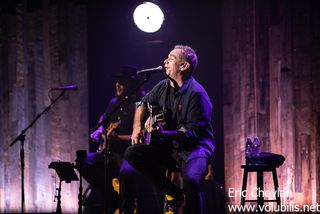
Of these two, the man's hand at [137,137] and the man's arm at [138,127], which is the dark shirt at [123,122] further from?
the man's hand at [137,137]

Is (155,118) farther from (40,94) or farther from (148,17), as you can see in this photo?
(40,94)

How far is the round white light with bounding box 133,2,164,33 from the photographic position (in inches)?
296

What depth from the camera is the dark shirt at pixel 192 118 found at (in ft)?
17.2

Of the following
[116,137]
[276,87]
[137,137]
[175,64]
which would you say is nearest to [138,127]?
[137,137]

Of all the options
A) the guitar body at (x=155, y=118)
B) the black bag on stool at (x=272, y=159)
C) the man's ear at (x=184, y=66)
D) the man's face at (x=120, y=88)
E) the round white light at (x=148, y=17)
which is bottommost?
the black bag on stool at (x=272, y=159)

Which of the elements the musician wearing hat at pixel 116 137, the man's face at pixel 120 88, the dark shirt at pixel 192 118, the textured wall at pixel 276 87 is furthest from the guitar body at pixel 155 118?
the textured wall at pixel 276 87

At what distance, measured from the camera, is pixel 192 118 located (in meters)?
5.30

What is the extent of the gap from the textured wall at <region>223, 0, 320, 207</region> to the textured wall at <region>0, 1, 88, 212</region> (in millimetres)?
2156

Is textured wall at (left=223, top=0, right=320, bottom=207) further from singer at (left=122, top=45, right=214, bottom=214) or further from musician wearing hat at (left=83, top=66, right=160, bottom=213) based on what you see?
singer at (left=122, top=45, right=214, bottom=214)

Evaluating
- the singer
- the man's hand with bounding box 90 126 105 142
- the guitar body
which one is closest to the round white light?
the man's hand with bounding box 90 126 105 142

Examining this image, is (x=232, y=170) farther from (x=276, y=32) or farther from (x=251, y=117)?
(x=276, y=32)

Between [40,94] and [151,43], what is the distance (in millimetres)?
1821

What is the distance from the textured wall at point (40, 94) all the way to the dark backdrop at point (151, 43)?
187mm

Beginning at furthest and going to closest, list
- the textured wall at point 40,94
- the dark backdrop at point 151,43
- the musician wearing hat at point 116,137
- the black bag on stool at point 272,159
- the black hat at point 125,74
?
the textured wall at point 40,94
the dark backdrop at point 151,43
the black hat at point 125,74
the musician wearing hat at point 116,137
the black bag on stool at point 272,159
